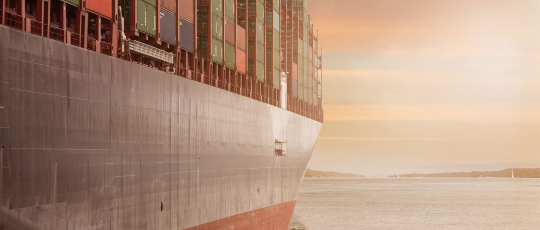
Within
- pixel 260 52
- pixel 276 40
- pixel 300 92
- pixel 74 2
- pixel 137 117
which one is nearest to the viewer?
pixel 74 2

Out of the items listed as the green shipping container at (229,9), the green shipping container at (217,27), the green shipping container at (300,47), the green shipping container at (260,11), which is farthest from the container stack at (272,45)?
the green shipping container at (217,27)

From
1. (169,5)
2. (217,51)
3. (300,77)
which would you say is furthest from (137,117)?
(300,77)

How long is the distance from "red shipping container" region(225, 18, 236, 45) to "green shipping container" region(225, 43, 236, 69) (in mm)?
397

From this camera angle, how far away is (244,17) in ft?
158

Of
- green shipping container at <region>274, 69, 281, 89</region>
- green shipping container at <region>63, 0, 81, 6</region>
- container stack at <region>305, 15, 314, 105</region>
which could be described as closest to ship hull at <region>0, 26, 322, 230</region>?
green shipping container at <region>63, 0, 81, 6</region>

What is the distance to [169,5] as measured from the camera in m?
31.7

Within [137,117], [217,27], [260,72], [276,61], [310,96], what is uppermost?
[217,27]

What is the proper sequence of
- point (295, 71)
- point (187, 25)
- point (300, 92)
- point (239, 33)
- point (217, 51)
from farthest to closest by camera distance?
point (300, 92), point (295, 71), point (239, 33), point (217, 51), point (187, 25)

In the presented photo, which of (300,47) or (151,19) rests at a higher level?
(300,47)

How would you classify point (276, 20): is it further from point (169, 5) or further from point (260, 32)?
point (169, 5)

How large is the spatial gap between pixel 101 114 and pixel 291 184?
36.8m

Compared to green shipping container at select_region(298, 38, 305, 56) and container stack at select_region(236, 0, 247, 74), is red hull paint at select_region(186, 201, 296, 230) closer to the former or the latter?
container stack at select_region(236, 0, 247, 74)

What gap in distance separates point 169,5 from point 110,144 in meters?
11.1

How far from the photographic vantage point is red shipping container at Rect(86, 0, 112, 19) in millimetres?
23781
